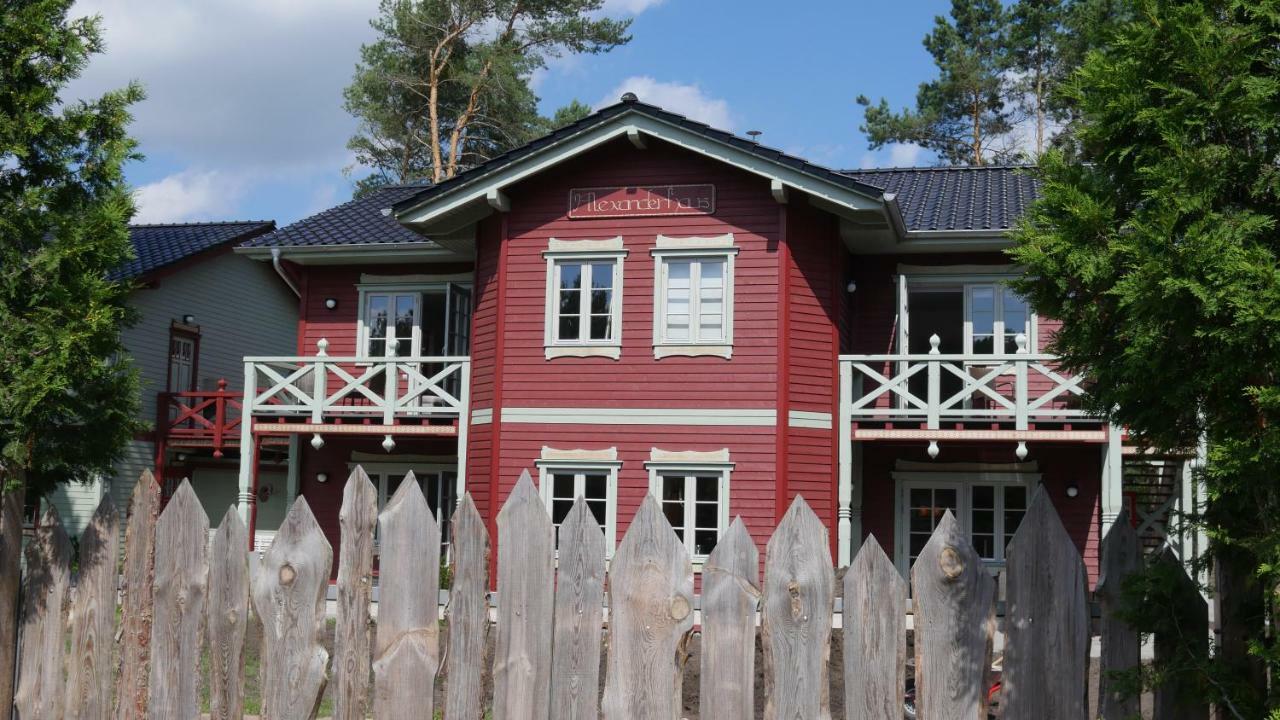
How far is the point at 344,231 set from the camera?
22.3 m

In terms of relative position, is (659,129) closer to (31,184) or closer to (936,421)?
(936,421)

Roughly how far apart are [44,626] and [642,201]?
13117mm

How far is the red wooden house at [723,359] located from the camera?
17.3m

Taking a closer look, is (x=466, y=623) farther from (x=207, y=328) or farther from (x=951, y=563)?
(x=207, y=328)

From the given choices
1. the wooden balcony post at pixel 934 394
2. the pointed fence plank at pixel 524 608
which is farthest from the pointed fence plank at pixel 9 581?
the wooden balcony post at pixel 934 394

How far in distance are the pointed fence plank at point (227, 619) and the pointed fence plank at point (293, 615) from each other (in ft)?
0.35

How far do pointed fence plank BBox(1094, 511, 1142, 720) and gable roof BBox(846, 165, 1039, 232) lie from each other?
13.9 meters

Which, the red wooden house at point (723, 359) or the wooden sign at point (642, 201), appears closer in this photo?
the red wooden house at point (723, 359)

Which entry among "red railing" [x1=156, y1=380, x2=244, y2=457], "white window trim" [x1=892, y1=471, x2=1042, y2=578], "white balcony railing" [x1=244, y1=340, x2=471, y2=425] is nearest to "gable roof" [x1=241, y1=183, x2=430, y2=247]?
"white balcony railing" [x1=244, y1=340, x2=471, y2=425]

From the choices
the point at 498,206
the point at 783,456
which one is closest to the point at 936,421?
the point at 783,456

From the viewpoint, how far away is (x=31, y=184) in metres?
5.65

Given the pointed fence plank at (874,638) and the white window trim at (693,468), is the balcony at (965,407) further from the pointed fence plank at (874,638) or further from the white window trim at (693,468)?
the pointed fence plank at (874,638)

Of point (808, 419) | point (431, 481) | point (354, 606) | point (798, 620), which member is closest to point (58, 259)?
point (354, 606)

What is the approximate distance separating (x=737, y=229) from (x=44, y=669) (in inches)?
514
